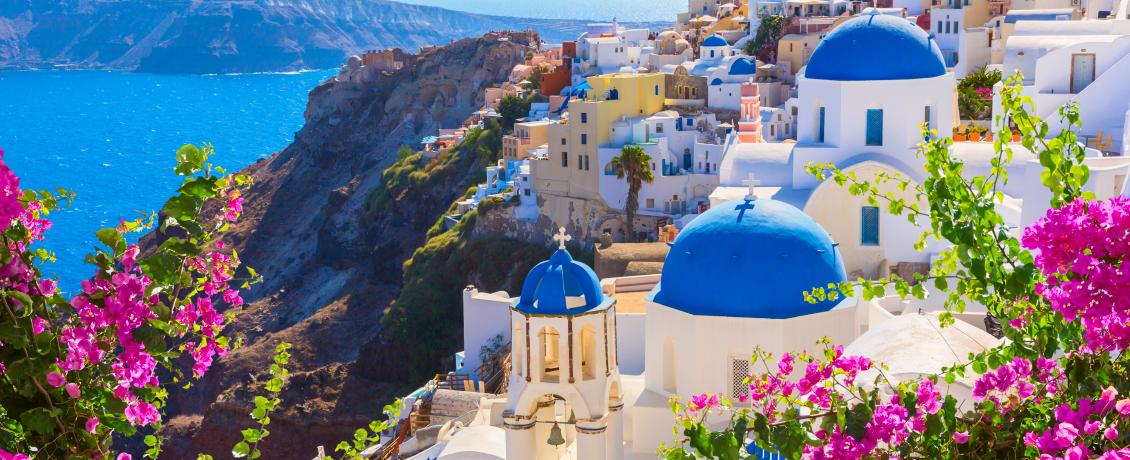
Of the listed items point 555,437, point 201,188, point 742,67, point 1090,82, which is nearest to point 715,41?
point 742,67

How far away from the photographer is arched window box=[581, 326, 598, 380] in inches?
646

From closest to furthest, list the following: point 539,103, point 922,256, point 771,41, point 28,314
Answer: point 28,314 → point 922,256 → point 771,41 → point 539,103

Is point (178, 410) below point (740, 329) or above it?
below

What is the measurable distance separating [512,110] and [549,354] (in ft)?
160

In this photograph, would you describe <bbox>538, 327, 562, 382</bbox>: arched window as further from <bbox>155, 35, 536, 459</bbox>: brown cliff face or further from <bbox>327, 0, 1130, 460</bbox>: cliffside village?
<bbox>155, 35, 536, 459</bbox>: brown cliff face

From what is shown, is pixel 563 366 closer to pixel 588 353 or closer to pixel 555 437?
pixel 588 353

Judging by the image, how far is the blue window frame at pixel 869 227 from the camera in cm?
2430

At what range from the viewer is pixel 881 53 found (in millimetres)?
24703

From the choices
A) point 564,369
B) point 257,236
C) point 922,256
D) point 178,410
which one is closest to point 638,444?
point 564,369

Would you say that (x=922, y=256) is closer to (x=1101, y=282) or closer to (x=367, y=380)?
(x=1101, y=282)

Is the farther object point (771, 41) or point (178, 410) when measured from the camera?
point (178, 410)

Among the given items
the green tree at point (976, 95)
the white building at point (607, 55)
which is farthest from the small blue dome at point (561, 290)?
the white building at point (607, 55)

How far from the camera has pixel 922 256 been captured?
79.9ft

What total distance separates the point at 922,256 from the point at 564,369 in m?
9.86
